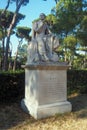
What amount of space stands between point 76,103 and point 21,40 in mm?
26224

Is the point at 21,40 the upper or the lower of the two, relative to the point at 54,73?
upper

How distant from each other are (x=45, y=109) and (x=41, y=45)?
5.94ft

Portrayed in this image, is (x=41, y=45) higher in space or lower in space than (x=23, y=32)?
lower

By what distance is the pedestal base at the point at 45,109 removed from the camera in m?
6.63

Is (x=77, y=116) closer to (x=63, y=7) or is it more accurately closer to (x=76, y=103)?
(x=76, y=103)

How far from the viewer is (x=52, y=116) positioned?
266 inches

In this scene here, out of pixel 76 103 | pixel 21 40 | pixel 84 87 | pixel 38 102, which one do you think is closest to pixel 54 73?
pixel 38 102

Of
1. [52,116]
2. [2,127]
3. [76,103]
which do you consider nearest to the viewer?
[2,127]

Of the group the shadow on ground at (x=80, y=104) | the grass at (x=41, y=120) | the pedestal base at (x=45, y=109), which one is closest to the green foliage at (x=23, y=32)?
the shadow on ground at (x=80, y=104)

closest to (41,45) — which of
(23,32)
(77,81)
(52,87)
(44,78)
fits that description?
(44,78)

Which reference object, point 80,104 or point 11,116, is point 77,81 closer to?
point 80,104

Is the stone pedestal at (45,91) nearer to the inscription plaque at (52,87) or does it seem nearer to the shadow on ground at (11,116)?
the inscription plaque at (52,87)

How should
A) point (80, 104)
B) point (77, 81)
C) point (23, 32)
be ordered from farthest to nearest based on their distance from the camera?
point (23, 32) < point (77, 81) < point (80, 104)

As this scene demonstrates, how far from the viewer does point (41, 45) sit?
7.17 m
